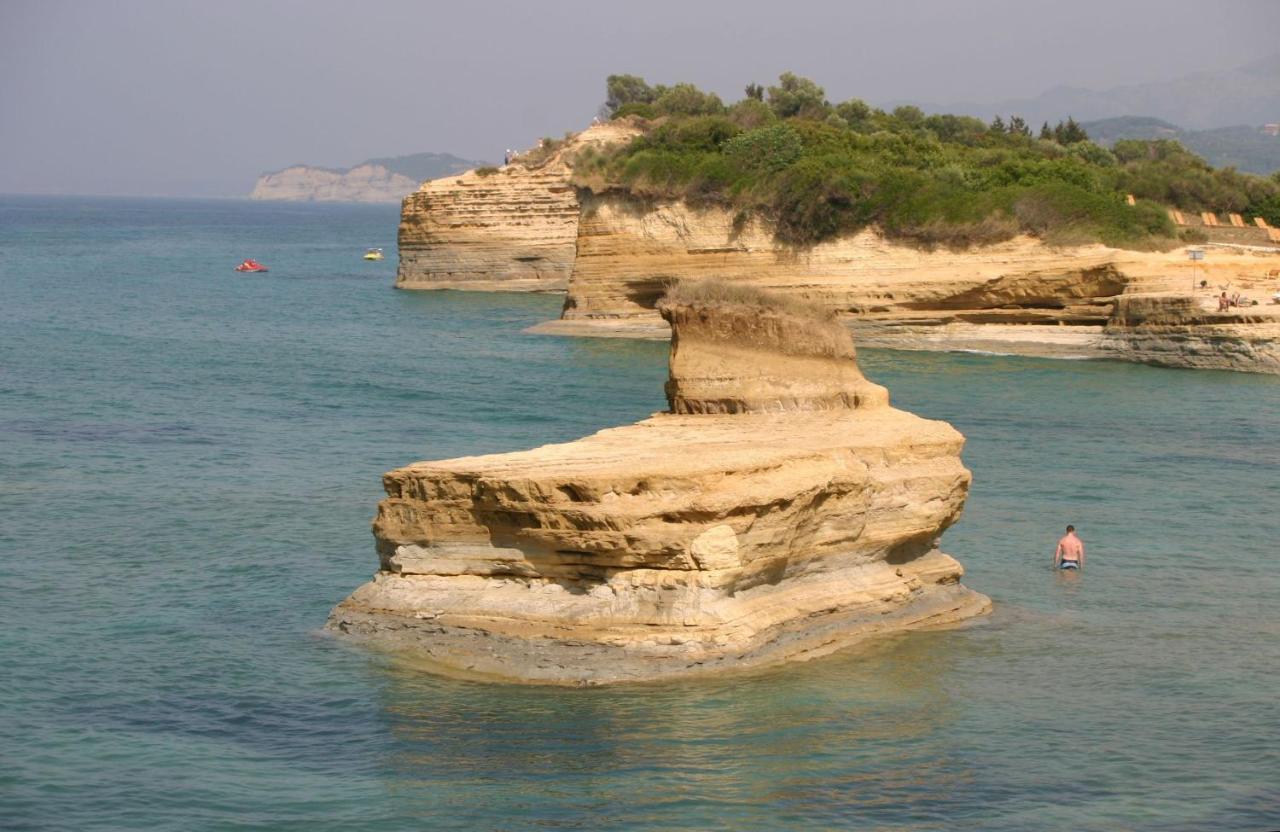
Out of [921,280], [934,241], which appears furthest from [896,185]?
[921,280]

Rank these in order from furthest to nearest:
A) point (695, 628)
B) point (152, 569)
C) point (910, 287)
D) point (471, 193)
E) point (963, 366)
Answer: point (471, 193) < point (910, 287) < point (963, 366) < point (152, 569) < point (695, 628)

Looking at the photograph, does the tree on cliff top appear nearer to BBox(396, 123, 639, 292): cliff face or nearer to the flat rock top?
BBox(396, 123, 639, 292): cliff face

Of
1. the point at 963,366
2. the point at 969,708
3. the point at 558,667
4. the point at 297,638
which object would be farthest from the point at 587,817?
the point at 963,366

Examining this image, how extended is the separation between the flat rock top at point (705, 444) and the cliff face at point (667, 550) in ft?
0.12

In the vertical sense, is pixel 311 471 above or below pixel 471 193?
below

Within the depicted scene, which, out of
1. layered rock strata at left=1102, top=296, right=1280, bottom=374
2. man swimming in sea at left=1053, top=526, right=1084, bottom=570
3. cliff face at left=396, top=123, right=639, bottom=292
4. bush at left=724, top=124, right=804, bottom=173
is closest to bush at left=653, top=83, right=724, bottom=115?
cliff face at left=396, top=123, right=639, bottom=292

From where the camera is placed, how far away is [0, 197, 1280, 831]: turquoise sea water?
500 inches

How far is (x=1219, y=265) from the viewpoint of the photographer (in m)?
44.8

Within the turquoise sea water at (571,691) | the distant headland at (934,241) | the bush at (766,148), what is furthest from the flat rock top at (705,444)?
the bush at (766,148)

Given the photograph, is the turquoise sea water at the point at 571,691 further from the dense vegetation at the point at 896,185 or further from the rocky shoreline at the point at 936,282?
the dense vegetation at the point at 896,185

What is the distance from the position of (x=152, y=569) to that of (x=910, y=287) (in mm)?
30982

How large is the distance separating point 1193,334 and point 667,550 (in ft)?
104

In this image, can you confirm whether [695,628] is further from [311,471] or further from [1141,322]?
[1141,322]

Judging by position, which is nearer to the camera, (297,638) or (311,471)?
(297,638)
